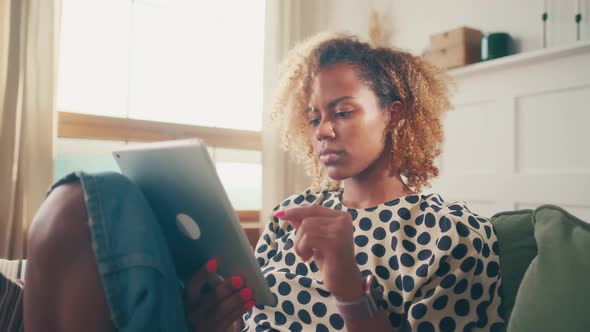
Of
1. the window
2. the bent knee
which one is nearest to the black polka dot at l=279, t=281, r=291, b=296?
the bent knee

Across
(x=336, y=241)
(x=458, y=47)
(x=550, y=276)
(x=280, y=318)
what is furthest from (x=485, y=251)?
(x=458, y=47)

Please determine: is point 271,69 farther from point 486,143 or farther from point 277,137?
point 486,143

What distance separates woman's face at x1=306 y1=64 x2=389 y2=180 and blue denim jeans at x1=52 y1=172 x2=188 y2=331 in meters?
0.56

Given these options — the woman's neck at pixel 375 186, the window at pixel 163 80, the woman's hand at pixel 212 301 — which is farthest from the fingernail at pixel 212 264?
the window at pixel 163 80

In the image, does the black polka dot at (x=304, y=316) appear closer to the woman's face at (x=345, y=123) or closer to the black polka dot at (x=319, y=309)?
the black polka dot at (x=319, y=309)

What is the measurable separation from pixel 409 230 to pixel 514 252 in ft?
0.69

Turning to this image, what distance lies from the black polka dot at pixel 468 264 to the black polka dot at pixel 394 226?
16cm

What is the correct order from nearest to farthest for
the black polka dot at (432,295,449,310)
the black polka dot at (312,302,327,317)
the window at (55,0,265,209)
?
the black polka dot at (432,295,449,310), the black polka dot at (312,302,327,317), the window at (55,0,265,209)

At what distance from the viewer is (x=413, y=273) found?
1.01 meters

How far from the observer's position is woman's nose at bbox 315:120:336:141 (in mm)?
A: 1175

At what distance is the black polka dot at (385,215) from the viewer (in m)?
1.13

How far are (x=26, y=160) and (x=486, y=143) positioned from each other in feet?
6.90

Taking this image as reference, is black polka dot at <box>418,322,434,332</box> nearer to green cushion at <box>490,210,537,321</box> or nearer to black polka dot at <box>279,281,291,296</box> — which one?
green cushion at <box>490,210,537,321</box>

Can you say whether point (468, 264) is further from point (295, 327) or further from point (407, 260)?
point (295, 327)
